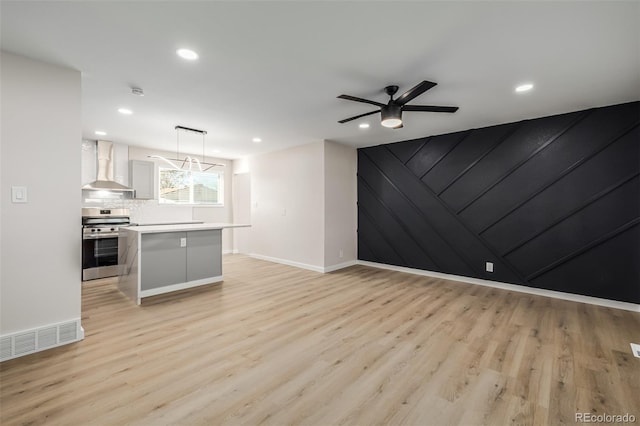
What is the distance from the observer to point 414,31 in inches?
78.8

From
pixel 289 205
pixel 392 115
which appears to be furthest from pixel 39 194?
pixel 289 205

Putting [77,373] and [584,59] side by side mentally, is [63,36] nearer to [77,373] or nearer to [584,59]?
[77,373]

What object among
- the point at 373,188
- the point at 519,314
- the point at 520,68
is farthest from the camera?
the point at 373,188

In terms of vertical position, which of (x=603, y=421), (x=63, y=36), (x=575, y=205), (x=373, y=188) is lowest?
(x=603, y=421)

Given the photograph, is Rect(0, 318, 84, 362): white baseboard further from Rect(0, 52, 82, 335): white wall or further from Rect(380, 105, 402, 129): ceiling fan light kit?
Rect(380, 105, 402, 129): ceiling fan light kit

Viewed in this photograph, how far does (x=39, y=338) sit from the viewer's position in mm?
2377

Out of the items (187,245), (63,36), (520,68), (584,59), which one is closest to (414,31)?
(520,68)

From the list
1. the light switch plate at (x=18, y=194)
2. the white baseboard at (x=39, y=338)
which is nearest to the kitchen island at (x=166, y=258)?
the white baseboard at (x=39, y=338)

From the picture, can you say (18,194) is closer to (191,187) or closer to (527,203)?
(191,187)

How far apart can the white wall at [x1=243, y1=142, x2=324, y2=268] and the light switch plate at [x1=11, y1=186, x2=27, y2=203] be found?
3944 mm

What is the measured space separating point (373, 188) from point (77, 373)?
5123 mm

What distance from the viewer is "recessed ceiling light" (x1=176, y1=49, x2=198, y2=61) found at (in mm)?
2262

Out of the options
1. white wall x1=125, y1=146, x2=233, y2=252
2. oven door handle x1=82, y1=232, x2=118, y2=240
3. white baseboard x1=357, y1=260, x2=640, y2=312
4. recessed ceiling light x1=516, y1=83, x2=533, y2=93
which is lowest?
white baseboard x1=357, y1=260, x2=640, y2=312

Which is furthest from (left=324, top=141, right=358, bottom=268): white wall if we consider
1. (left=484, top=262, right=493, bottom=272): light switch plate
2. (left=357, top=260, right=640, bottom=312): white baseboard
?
(left=484, top=262, right=493, bottom=272): light switch plate
